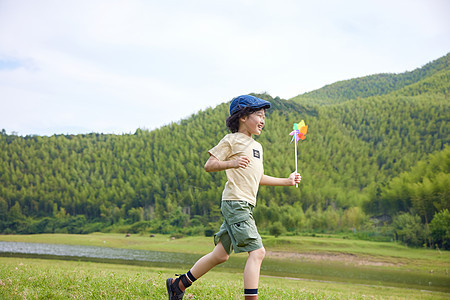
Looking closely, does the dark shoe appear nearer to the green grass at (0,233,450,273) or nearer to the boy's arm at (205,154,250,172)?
the boy's arm at (205,154,250,172)

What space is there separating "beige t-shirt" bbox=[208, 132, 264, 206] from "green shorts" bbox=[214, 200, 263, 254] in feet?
0.27

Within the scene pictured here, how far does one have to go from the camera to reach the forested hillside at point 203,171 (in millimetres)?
66000

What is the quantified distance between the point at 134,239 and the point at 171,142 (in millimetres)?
41381

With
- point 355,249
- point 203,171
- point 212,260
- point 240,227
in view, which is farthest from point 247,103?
point 203,171

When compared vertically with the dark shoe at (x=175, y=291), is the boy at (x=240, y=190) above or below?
above

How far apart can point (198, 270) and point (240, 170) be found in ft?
3.77

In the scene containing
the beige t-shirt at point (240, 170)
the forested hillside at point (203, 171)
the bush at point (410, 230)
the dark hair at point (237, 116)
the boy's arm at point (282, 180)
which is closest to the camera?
the beige t-shirt at point (240, 170)

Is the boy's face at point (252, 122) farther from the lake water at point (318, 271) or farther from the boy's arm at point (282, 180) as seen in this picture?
the lake water at point (318, 271)

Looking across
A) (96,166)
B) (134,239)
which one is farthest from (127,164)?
(134,239)

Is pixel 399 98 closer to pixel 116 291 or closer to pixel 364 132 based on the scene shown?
pixel 364 132

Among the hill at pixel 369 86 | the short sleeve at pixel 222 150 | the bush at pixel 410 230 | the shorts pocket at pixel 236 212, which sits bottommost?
the bush at pixel 410 230

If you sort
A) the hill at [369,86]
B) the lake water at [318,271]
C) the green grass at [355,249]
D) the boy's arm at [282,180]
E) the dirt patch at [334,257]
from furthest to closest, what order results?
the hill at [369,86] → the dirt patch at [334,257] → the green grass at [355,249] → the lake water at [318,271] → the boy's arm at [282,180]

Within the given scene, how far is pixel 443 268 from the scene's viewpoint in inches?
1216

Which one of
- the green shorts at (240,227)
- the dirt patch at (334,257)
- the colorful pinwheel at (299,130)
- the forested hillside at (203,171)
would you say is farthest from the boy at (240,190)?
the forested hillside at (203,171)
